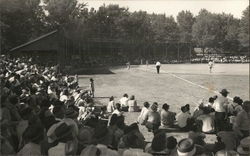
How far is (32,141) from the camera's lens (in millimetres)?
6660

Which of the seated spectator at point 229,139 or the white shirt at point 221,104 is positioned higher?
the white shirt at point 221,104

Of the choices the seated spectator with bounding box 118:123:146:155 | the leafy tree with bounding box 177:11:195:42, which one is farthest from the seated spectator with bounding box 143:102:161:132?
the leafy tree with bounding box 177:11:195:42

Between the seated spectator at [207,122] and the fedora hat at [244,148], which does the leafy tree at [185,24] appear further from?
the fedora hat at [244,148]

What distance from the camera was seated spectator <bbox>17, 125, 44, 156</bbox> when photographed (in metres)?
6.53

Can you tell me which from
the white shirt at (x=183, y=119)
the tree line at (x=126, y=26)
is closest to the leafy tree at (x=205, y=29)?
the tree line at (x=126, y=26)

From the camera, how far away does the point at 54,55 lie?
48188 mm

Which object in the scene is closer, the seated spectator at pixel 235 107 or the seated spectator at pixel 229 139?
the seated spectator at pixel 229 139

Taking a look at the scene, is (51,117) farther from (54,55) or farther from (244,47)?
(244,47)

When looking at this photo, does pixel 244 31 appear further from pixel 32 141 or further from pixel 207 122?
pixel 32 141

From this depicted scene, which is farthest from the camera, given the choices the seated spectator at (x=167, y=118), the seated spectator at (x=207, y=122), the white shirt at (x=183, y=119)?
the seated spectator at (x=167, y=118)

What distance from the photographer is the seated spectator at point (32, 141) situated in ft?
21.4

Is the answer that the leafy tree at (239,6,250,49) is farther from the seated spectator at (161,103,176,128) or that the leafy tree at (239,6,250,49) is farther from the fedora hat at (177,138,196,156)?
the fedora hat at (177,138,196,156)

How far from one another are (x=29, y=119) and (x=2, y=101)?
5.63ft

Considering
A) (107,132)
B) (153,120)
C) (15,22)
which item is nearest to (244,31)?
(15,22)
